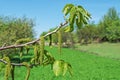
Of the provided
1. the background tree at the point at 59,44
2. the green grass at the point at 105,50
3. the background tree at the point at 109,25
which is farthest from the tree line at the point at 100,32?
the background tree at the point at 59,44

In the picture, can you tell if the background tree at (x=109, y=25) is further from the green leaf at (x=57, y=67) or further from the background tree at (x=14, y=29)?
the green leaf at (x=57, y=67)

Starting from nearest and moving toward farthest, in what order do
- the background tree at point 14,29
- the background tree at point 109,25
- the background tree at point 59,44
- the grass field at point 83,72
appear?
the background tree at point 59,44 → the grass field at point 83,72 → the background tree at point 14,29 → the background tree at point 109,25

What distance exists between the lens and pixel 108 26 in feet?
340

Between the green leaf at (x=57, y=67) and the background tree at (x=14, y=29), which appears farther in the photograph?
the background tree at (x=14, y=29)

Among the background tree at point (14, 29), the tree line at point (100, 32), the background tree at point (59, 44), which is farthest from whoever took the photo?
the tree line at point (100, 32)

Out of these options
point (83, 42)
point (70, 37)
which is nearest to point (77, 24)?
point (70, 37)

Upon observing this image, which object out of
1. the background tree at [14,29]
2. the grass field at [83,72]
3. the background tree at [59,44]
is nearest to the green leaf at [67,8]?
the background tree at [59,44]

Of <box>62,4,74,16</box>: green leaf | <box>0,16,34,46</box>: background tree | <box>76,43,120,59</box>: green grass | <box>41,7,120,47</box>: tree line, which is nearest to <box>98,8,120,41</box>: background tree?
<box>41,7,120,47</box>: tree line

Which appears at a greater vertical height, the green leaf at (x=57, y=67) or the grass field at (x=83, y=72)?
the green leaf at (x=57, y=67)

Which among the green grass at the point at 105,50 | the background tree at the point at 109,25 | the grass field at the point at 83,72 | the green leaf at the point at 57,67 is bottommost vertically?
the grass field at the point at 83,72

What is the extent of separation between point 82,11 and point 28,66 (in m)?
0.47

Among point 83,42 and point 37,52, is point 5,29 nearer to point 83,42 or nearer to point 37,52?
point 37,52

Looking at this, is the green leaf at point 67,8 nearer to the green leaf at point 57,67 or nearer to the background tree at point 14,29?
the green leaf at point 57,67

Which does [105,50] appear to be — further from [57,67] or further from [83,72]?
[57,67]
